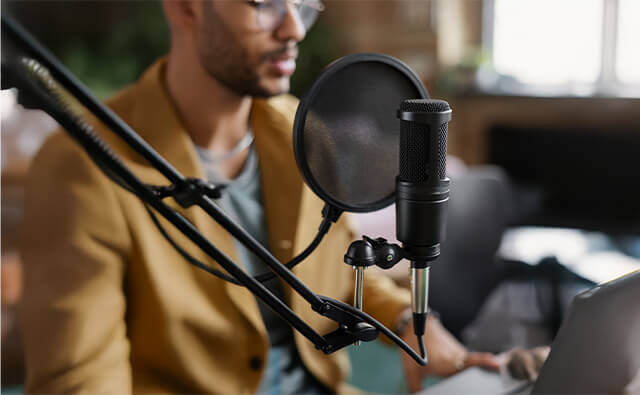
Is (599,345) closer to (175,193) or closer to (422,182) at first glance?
(422,182)

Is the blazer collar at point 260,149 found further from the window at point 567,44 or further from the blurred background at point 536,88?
the window at point 567,44

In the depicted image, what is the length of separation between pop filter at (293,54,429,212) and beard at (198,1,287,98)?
13 centimetres

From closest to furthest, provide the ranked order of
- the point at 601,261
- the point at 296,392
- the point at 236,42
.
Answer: the point at 236,42
the point at 296,392
the point at 601,261

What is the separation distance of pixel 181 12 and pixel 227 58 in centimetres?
6

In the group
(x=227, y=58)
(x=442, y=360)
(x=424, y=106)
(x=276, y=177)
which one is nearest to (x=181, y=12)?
(x=227, y=58)

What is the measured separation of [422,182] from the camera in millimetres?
419

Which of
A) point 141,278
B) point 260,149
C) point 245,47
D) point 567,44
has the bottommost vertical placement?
point 567,44

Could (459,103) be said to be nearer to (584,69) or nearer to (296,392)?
(584,69)

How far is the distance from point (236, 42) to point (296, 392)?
1.29ft

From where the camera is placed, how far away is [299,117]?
0.45 meters

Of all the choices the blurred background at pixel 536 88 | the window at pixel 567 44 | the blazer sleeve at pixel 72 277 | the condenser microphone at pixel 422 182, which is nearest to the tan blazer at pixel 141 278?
the blazer sleeve at pixel 72 277

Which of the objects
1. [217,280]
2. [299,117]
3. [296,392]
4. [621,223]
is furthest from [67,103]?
[621,223]

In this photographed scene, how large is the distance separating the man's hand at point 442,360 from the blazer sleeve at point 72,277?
0.29m

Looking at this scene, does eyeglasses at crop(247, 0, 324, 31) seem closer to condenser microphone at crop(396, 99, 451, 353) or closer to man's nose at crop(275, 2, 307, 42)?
man's nose at crop(275, 2, 307, 42)
